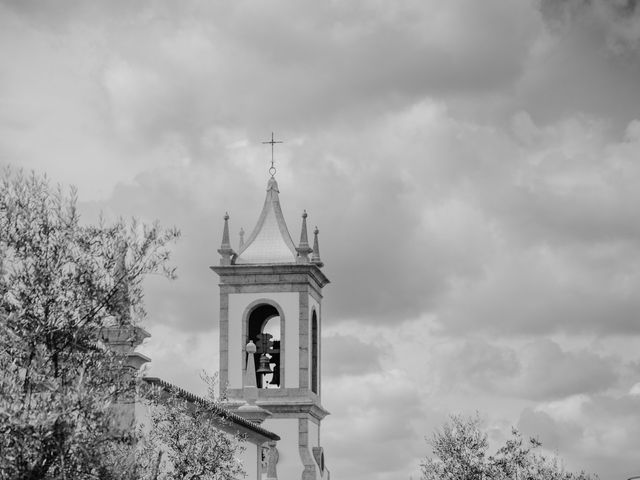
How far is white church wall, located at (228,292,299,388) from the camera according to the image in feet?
217

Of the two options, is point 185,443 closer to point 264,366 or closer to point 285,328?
point 264,366

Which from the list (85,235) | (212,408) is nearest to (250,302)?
(212,408)

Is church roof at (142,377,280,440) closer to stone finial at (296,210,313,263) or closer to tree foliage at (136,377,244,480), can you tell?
tree foliage at (136,377,244,480)

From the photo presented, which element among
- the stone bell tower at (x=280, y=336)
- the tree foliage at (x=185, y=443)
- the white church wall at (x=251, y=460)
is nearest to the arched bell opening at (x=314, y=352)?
the stone bell tower at (x=280, y=336)

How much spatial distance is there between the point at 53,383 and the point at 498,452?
27.9 meters

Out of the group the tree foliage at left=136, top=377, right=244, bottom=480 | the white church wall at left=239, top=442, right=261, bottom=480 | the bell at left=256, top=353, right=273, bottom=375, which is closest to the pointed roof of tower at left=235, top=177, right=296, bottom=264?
the bell at left=256, top=353, right=273, bottom=375

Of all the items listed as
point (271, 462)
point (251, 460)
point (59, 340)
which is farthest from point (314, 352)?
point (59, 340)

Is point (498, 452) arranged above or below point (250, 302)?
below

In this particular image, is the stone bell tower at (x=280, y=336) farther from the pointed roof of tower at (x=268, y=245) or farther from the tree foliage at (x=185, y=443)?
the tree foliage at (x=185, y=443)

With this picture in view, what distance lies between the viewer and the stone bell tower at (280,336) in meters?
64.9

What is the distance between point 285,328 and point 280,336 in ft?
1.57

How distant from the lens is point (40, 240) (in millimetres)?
22828

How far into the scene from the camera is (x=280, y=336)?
220ft

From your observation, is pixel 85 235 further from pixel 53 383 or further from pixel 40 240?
pixel 53 383
